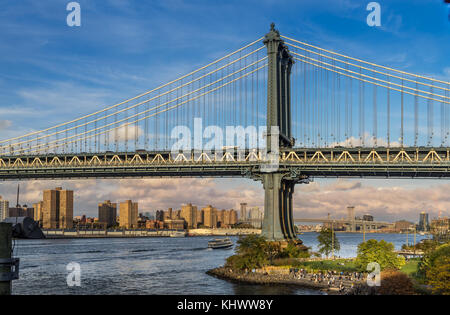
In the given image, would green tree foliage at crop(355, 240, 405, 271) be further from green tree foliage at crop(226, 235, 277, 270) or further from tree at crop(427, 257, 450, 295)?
tree at crop(427, 257, 450, 295)

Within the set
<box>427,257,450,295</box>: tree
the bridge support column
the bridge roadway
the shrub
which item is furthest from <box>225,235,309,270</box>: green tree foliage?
<box>427,257,450,295</box>: tree

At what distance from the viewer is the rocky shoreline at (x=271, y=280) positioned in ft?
173

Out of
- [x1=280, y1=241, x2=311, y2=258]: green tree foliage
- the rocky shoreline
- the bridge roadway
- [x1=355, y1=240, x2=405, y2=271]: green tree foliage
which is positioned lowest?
the rocky shoreline

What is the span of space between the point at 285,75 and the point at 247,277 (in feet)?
112

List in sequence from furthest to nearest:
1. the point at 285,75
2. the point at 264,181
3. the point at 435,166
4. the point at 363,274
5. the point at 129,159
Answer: the point at 129,159 → the point at 285,75 → the point at 264,181 → the point at 435,166 → the point at 363,274

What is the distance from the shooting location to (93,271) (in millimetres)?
72875

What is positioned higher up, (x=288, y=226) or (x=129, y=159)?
(x=129, y=159)

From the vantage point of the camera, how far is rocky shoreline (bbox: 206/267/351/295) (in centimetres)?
5263

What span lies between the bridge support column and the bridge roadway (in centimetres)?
182

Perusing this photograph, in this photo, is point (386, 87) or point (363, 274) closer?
point (363, 274)

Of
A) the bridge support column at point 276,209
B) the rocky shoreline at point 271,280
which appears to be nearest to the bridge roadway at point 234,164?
the bridge support column at point 276,209
